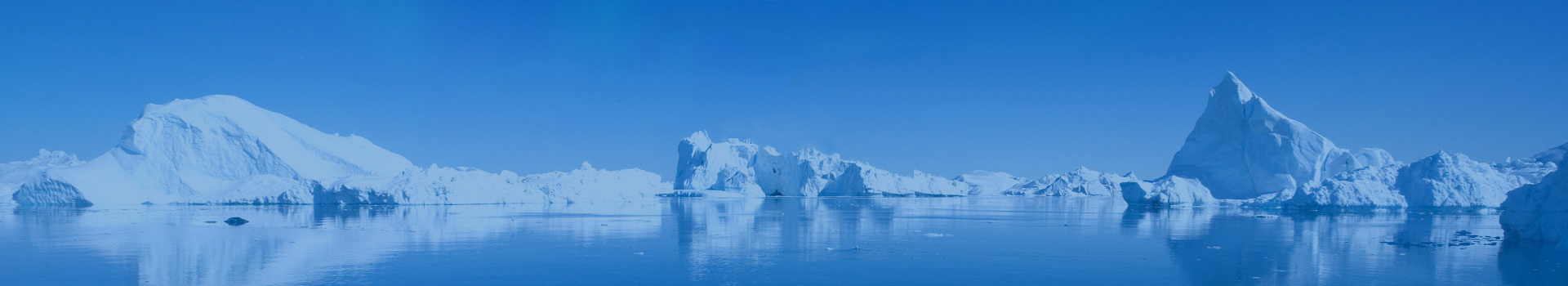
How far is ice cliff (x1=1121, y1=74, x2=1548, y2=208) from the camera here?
2478 centimetres

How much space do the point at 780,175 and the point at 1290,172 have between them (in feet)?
89.7

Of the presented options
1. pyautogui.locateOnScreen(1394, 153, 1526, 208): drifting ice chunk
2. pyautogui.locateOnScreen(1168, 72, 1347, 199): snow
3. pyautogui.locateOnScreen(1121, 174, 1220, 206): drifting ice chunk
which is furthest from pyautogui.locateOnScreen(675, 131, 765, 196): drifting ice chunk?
pyautogui.locateOnScreen(1394, 153, 1526, 208): drifting ice chunk

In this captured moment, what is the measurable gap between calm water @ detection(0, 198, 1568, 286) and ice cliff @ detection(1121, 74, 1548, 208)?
664 centimetres

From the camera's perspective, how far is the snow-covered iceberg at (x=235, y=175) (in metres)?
29.9

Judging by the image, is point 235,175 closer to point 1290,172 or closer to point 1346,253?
point 1346,253

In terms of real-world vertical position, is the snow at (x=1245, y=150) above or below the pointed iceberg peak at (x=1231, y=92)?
below

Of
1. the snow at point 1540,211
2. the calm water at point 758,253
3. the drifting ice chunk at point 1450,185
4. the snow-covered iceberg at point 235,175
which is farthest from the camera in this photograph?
the snow-covered iceberg at point 235,175

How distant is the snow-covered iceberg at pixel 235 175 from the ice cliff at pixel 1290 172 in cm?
2215

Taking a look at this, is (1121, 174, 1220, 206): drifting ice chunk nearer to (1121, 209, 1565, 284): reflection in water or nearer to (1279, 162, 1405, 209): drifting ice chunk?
(1279, 162, 1405, 209): drifting ice chunk

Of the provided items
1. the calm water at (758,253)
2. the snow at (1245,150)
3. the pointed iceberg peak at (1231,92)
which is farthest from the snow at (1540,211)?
the pointed iceberg peak at (1231,92)

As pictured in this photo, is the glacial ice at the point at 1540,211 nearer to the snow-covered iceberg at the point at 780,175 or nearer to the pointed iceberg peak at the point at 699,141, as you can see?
the snow-covered iceberg at the point at 780,175

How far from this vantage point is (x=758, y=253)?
37.8 feet

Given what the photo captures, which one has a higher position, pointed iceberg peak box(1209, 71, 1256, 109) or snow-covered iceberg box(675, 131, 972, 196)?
pointed iceberg peak box(1209, 71, 1256, 109)

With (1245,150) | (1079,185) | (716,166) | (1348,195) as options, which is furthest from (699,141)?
(1348,195)
